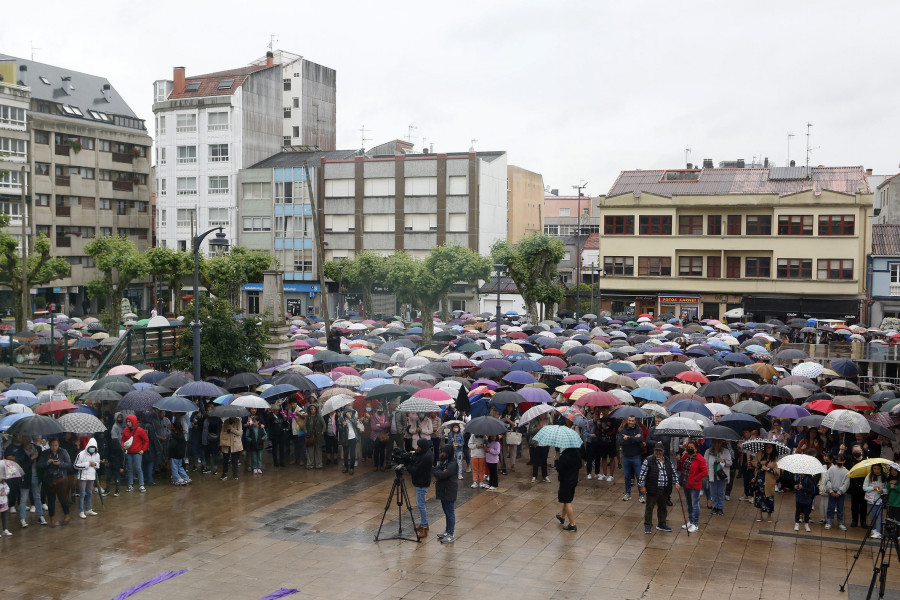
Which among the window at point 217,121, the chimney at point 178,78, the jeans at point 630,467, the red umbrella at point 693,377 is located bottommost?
the jeans at point 630,467

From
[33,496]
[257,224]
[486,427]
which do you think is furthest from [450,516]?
[257,224]

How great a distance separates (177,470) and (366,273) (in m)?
41.9

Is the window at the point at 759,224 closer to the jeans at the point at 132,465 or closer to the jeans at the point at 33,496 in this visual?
the jeans at the point at 132,465

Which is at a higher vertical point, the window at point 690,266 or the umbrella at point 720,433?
the window at point 690,266

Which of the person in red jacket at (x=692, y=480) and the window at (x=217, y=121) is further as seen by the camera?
the window at (x=217, y=121)

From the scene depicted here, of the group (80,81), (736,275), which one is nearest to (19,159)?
(80,81)

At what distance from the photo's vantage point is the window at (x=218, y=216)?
74.6m

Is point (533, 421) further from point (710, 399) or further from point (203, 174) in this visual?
point (203, 174)

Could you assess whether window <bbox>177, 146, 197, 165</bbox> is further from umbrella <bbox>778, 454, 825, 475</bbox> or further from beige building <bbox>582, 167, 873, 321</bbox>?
umbrella <bbox>778, 454, 825, 475</bbox>

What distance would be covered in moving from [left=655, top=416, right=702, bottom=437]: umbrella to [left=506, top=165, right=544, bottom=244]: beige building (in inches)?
2315

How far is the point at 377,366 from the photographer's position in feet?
95.6

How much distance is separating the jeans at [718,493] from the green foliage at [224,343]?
43.4 feet

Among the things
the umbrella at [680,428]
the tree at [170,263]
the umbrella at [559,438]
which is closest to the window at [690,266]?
the tree at [170,263]

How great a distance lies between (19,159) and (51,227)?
231 inches
